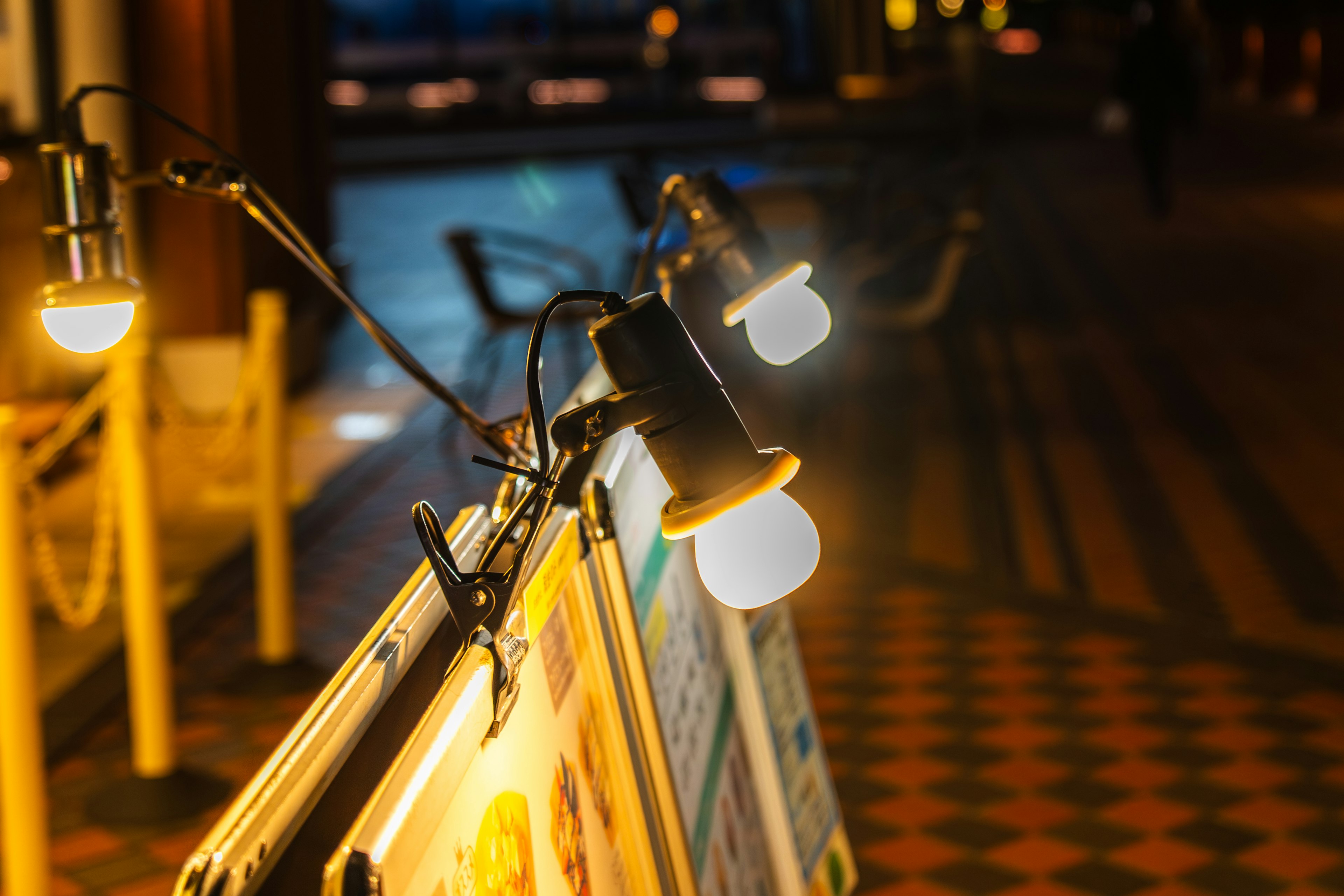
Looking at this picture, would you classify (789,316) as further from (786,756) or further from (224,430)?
(224,430)

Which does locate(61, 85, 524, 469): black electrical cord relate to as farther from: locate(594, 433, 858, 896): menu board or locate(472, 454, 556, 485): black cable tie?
locate(472, 454, 556, 485): black cable tie

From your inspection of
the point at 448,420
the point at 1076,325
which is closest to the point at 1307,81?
the point at 1076,325

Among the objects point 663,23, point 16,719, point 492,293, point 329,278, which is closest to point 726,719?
point 329,278

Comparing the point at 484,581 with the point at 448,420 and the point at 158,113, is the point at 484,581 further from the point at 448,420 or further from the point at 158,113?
the point at 448,420

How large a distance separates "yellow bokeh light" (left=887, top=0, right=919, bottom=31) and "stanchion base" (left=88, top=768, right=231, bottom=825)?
1638 inches

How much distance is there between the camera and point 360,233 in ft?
39.4

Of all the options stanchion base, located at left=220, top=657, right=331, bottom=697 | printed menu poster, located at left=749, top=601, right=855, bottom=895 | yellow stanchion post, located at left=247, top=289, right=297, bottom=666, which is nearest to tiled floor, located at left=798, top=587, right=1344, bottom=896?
printed menu poster, located at left=749, top=601, right=855, bottom=895

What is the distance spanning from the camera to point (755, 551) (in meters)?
0.94

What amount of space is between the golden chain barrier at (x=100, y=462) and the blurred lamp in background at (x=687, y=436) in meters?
1.74

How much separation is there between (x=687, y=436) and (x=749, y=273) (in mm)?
640

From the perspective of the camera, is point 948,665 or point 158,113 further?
point 948,665

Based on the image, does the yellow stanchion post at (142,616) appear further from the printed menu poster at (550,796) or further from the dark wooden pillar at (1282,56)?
the dark wooden pillar at (1282,56)

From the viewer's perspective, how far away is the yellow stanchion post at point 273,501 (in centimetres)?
361

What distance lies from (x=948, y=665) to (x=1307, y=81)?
17388 millimetres
